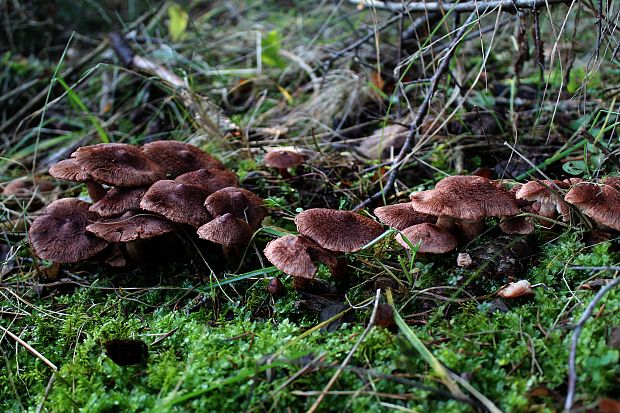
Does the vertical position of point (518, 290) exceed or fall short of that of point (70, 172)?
it falls short

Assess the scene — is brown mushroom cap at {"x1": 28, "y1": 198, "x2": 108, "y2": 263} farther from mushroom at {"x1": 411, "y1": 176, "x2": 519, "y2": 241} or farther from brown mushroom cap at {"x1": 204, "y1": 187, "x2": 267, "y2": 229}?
mushroom at {"x1": 411, "y1": 176, "x2": 519, "y2": 241}

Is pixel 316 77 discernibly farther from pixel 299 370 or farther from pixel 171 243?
pixel 299 370

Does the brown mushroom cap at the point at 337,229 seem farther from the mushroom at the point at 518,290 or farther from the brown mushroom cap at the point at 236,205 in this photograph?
the mushroom at the point at 518,290

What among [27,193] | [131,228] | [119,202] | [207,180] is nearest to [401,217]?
[207,180]

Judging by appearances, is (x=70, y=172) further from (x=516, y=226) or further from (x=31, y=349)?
(x=516, y=226)

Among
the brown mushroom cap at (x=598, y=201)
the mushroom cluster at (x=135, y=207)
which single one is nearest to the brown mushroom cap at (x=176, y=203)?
the mushroom cluster at (x=135, y=207)

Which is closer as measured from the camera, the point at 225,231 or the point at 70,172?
the point at 225,231

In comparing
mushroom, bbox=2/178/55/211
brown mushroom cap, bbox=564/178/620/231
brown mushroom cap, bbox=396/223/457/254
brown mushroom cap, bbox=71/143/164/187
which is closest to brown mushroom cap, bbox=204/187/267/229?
brown mushroom cap, bbox=71/143/164/187
